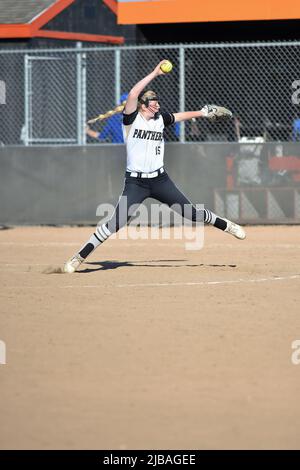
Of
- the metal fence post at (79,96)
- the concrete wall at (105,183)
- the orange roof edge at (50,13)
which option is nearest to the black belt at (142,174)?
the concrete wall at (105,183)

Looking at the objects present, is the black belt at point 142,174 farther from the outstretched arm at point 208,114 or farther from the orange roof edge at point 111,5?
the orange roof edge at point 111,5

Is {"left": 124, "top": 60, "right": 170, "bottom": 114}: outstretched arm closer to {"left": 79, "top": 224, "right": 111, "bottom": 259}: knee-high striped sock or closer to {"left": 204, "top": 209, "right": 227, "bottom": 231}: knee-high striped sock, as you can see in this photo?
{"left": 79, "top": 224, "right": 111, "bottom": 259}: knee-high striped sock

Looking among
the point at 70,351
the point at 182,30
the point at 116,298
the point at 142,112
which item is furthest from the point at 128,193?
the point at 182,30

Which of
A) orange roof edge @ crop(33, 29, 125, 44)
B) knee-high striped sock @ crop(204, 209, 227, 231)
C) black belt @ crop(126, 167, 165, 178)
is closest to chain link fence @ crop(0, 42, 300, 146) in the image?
orange roof edge @ crop(33, 29, 125, 44)

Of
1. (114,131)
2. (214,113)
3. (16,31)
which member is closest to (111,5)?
(16,31)

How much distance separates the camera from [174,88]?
71.2 ft

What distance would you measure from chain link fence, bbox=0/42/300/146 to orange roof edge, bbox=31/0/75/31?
0.94 m

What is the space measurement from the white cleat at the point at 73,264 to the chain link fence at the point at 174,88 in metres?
6.12

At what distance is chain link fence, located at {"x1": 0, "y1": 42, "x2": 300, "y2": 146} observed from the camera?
18953 millimetres

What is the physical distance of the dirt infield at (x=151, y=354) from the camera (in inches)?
235

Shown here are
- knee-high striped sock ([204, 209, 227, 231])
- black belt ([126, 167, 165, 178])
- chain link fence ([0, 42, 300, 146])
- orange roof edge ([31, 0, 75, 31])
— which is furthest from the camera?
orange roof edge ([31, 0, 75, 31])

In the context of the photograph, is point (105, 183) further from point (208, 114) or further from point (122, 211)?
point (122, 211)

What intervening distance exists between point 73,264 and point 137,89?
7.61 ft
